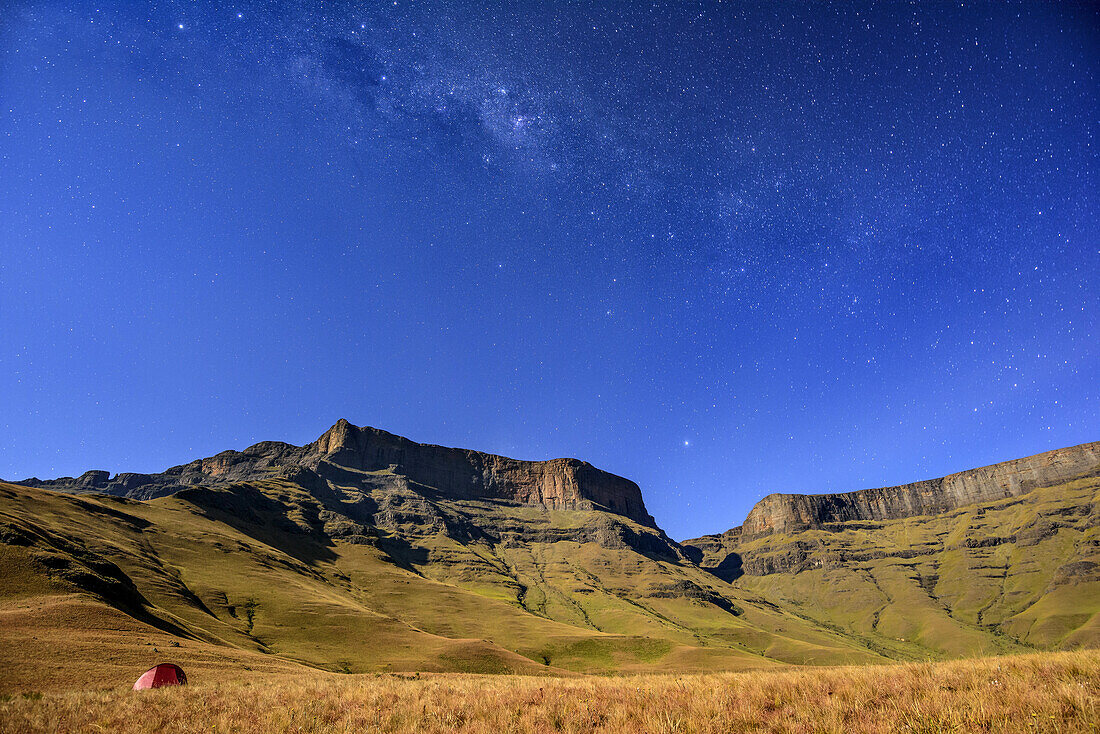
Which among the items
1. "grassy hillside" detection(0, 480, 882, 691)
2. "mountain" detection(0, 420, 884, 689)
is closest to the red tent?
"mountain" detection(0, 420, 884, 689)

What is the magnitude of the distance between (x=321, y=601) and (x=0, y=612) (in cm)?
6412

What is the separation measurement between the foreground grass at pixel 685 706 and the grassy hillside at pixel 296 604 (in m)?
18.0

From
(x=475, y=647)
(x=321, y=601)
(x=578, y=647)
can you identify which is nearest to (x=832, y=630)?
(x=578, y=647)

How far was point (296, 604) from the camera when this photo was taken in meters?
87.9

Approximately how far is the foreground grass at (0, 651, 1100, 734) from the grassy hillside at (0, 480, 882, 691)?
1801 cm

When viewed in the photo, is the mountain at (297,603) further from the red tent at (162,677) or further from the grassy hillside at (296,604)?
the red tent at (162,677)

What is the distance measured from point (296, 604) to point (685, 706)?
99.1 meters

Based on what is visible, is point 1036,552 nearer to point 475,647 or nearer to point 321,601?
point 475,647

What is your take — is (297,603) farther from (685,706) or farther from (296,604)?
(685,706)

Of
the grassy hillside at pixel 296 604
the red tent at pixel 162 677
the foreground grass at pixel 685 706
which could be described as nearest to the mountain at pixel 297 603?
the grassy hillside at pixel 296 604

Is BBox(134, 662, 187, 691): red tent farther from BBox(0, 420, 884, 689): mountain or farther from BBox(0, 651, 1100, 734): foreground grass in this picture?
BBox(0, 651, 1100, 734): foreground grass

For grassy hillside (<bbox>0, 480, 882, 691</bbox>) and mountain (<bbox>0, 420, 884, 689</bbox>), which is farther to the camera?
mountain (<bbox>0, 420, 884, 689</bbox>)

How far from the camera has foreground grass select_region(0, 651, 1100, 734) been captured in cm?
754

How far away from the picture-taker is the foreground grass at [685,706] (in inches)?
297
